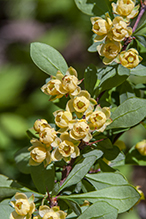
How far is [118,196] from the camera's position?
624 millimetres

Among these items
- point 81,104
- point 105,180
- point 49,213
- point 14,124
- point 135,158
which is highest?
point 81,104

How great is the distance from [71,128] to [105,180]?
18 centimetres

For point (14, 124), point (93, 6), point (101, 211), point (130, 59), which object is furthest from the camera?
point (14, 124)

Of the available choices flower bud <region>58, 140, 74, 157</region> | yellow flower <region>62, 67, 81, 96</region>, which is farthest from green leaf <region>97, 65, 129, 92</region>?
flower bud <region>58, 140, 74, 157</region>

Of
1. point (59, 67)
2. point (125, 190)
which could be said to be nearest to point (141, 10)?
point (59, 67)

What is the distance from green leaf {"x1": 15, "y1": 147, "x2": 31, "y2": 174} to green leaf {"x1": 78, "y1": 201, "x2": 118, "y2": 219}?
0.27 meters

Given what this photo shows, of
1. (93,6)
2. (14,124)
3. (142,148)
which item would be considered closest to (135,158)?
(142,148)

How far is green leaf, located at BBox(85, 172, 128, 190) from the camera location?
0.68 m

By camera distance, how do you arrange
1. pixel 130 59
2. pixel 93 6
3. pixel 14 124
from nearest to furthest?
pixel 130 59, pixel 93 6, pixel 14 124

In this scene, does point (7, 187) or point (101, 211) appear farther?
point (7, 187)

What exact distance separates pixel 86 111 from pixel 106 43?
19 cm

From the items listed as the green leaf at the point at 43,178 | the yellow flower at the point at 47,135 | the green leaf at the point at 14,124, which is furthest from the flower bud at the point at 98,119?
the green leaf at the point at 14,124

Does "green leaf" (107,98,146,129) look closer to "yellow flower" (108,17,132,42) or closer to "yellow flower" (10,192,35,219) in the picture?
"yellow flower" (108,17,132,42)

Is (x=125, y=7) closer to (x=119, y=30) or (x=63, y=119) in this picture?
(x=119, y=30)
